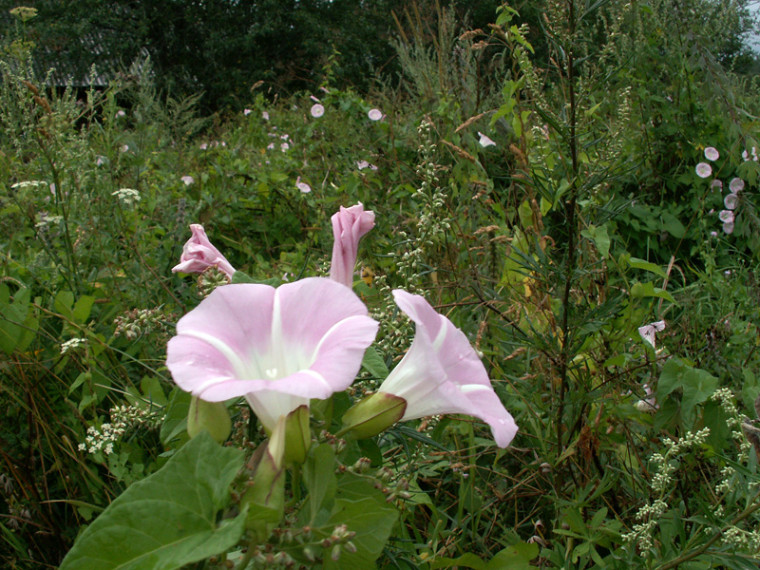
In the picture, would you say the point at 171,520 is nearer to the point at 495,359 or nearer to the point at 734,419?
the point at 734,419

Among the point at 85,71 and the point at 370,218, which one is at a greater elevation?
the point at 370,218

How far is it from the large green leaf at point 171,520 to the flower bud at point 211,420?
1.7 inches

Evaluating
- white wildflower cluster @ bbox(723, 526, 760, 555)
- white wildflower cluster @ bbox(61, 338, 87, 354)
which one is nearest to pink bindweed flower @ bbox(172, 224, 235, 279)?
white wildflower cluster @ bbox(61, 338, 87, 354)

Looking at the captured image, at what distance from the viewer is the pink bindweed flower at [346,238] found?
81 centimetres

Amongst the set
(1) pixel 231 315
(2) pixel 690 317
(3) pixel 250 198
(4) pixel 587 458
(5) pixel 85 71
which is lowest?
(5) pixel 85 71

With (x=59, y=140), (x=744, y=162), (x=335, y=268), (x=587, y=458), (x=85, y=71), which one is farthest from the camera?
(x=85, y=71)

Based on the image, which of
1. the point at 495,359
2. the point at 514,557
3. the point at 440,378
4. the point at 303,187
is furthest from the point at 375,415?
the point at 303,187

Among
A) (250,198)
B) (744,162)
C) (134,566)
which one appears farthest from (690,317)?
(250,198)

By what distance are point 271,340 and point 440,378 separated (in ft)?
0.62

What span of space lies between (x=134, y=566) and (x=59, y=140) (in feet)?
5.54

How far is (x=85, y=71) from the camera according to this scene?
15070 mm

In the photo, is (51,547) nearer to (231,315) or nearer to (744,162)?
(231,315)

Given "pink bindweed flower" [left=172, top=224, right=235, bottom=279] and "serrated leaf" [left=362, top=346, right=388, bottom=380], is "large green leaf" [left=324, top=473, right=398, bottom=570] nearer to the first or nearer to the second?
"serrated leaf" [left=362, top=346, right=388, bottom=380]

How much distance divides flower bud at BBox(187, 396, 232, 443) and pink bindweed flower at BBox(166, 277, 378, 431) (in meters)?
0.03
